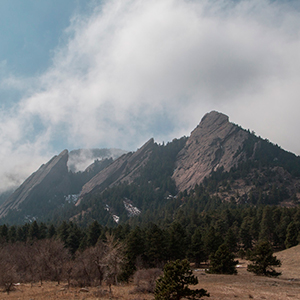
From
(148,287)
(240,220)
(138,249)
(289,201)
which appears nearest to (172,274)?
(148,287)

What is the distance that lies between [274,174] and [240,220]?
10712 centimetres

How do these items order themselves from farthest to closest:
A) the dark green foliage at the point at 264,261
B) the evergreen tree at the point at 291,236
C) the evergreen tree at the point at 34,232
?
the evergreen tree at the point at 34,232 → the evergreen tree at the point at 291,236 → the dark green foliage at the point at 264,261

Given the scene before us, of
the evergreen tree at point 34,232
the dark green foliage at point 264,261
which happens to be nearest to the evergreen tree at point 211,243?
the dark green foliage at point 264,261

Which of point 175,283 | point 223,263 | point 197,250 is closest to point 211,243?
point 197,250

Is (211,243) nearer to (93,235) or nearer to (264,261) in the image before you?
(264,261)

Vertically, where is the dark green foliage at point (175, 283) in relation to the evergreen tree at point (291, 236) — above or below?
above

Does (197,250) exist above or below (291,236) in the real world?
below

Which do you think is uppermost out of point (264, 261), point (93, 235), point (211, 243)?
point (93, 235)

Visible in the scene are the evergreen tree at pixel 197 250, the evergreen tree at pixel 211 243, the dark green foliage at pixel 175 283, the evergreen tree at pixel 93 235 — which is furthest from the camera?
the evergreen tree at pixel 93 235

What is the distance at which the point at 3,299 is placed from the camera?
2695 centimetres

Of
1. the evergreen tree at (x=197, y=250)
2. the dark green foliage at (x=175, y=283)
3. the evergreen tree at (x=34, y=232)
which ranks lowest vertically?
the evergreen tree at (x=197, y=250)

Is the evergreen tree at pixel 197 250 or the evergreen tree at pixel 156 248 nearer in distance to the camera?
the evergreen tree at pixel 156 248

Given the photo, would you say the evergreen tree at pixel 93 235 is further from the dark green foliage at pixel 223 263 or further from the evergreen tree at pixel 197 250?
the dark green foliage at pixel 223 263

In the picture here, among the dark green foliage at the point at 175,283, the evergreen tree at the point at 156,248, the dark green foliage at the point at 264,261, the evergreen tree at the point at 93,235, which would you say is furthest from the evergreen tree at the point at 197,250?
the dark green foliage at the point at 175,283
